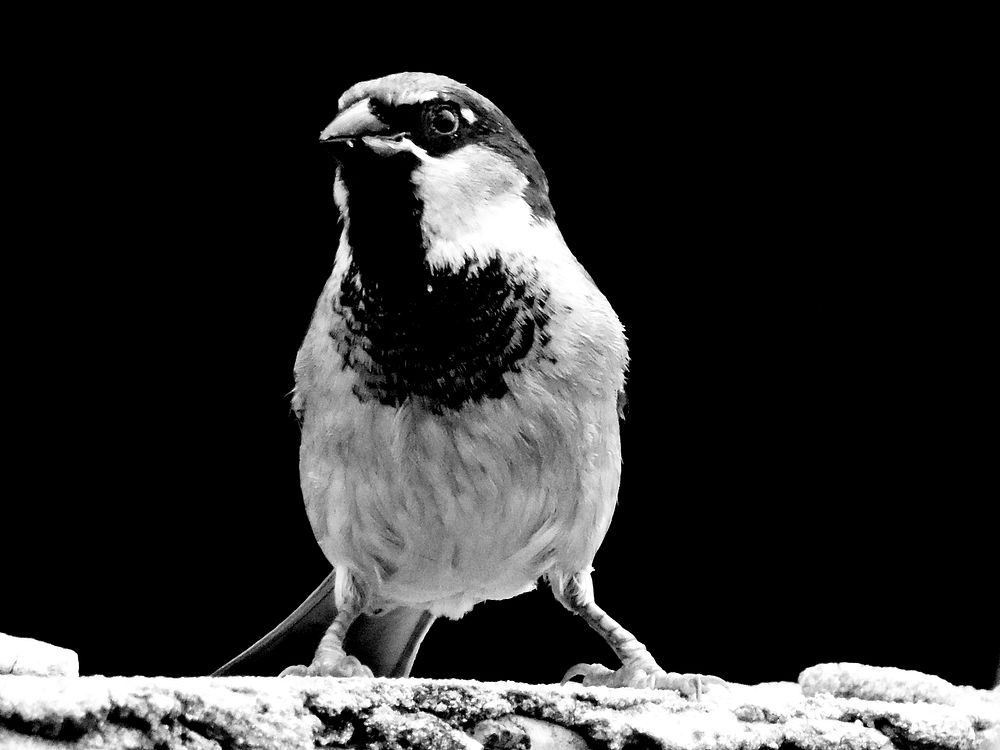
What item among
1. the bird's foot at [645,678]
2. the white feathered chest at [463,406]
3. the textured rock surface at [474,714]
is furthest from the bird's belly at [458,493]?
the textured rock surface at [474,714]

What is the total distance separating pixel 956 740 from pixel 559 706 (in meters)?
0.72

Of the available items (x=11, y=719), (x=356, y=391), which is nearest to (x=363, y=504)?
(x=356, y=391)

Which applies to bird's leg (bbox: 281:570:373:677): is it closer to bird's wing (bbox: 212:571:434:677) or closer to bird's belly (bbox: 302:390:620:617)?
bird's belly (bbox: 302:390:620:617)

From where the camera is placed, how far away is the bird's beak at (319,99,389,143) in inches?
92.7

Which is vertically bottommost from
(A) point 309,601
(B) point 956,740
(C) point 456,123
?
(A) point 309,601

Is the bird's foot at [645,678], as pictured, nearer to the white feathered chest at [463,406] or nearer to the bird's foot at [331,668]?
the white feathered chest at [463,406]

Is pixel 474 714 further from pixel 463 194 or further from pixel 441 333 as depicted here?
pixel 463 194

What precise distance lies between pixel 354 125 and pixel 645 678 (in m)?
1.15

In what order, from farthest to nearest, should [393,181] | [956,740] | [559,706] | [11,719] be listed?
[393,181], [956,740], [559,706], [11,719]

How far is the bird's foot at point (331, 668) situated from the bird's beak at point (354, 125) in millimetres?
950

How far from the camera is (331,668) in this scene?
94.5 inches

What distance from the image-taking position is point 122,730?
65.7 inches

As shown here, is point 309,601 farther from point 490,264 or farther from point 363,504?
point 490,264

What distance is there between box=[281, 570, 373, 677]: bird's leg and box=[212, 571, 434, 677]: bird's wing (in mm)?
331
